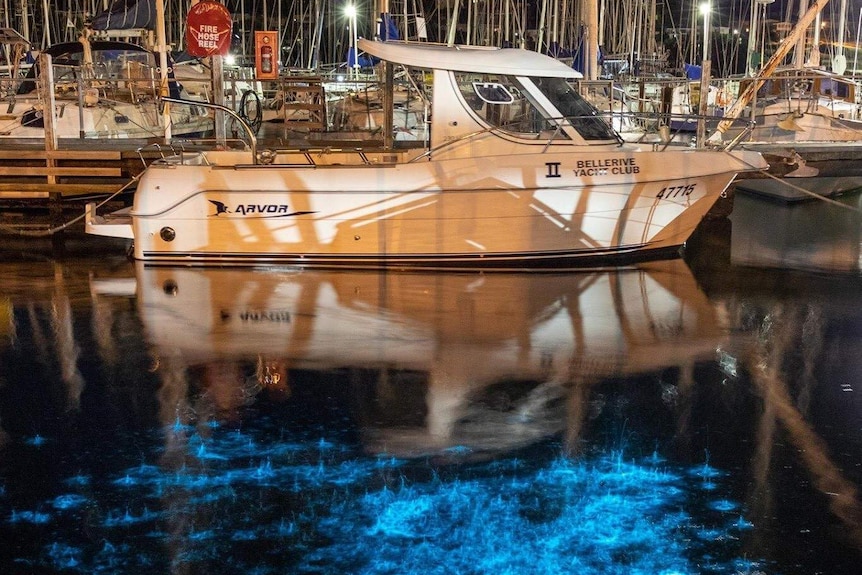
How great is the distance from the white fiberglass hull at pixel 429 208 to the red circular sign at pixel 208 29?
4.03 m

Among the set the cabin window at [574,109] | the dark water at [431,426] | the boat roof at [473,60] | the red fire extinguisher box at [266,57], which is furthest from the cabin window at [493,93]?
the red fire extinguisher box at [266,57]

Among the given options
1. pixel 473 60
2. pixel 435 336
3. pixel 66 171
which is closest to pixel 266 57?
pixel 66 171

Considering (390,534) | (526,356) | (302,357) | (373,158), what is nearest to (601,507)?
(390,534)

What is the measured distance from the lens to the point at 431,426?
6.59 metres

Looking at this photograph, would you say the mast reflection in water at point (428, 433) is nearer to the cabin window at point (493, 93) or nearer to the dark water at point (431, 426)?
the dark water at point (431, 426)

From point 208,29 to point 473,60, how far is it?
5.18 metres

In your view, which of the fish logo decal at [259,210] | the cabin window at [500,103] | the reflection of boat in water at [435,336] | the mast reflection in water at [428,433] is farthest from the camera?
the cabin window at [500,103]

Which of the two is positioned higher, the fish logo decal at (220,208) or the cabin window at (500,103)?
the cabin window at (500,103)

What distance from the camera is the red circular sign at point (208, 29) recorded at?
15172mm

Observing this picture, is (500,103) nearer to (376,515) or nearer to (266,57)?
(266,57)

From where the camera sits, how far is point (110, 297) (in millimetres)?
10641

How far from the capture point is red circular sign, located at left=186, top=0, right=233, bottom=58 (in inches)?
597

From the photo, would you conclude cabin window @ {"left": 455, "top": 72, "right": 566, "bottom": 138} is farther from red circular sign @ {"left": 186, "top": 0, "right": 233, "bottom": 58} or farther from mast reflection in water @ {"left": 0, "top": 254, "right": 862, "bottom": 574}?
red circular sign @ {"left": 186, "top": 0, "right": 233, "bottom": 58}

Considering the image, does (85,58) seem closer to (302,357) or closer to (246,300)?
(246,300)
